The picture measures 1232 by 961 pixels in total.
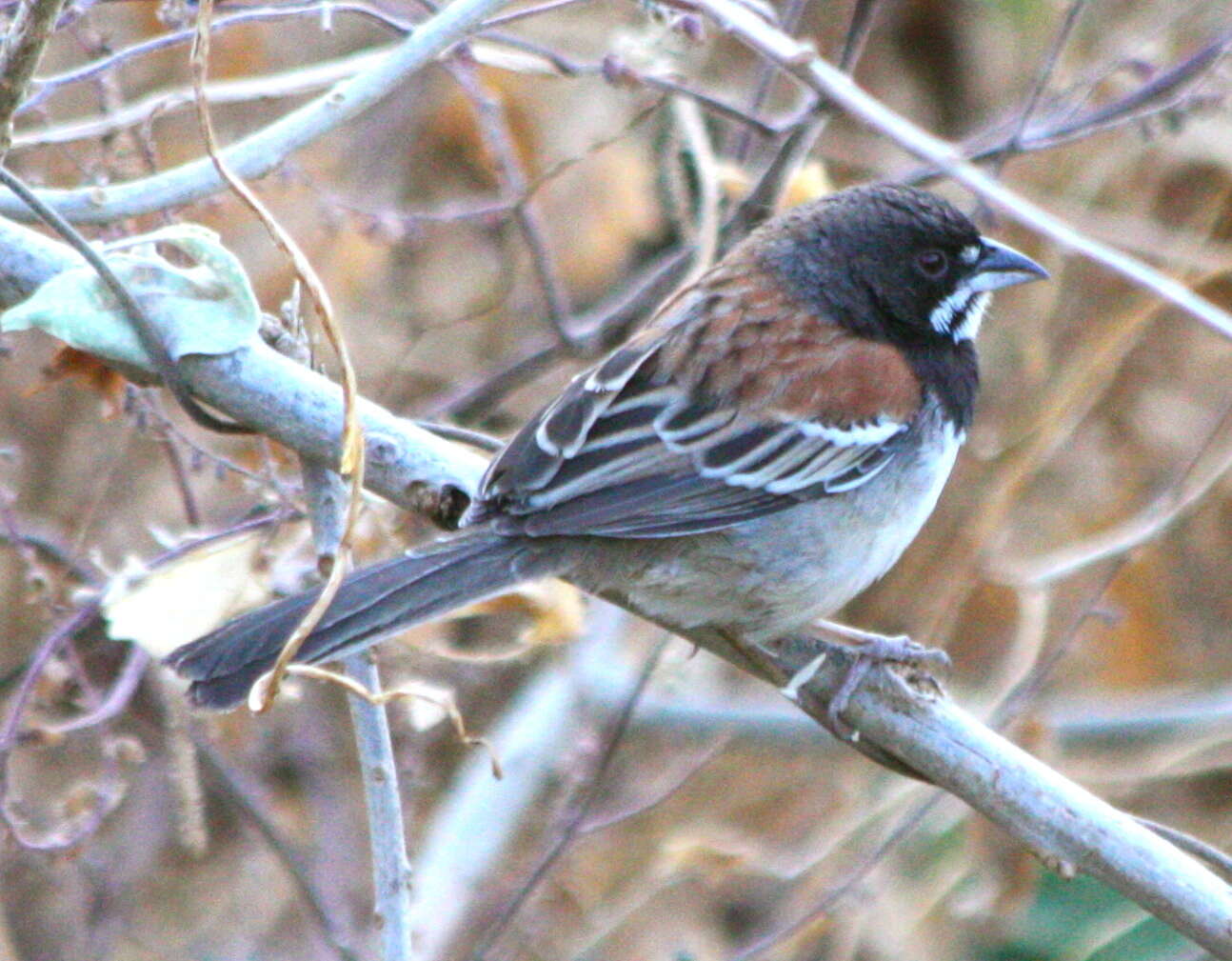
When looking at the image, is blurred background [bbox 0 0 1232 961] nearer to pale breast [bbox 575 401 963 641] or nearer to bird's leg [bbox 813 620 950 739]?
pale breast [bbox 575 401 963 641]

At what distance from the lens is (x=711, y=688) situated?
4574 millimetres

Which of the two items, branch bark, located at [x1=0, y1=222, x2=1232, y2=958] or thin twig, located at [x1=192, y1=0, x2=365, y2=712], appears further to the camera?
branch bark, located at [x1=0, y1=222, x2=1232, y2=958]

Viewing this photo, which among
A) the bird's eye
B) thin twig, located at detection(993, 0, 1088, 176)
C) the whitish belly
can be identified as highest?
thin twig, located at detection(993, 0, 1088, 176)

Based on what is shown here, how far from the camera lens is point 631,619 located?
165 inches

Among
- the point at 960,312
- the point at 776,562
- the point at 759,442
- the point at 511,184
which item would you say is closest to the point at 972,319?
the point at 960,312

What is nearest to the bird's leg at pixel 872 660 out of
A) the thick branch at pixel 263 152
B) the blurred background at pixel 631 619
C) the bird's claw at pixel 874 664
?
the bird's claw at pixel 874 664

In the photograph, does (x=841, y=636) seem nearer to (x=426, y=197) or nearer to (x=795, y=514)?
(x=795, y=514)

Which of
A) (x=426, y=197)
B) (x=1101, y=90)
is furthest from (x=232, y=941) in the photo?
(x=1101, y=90)

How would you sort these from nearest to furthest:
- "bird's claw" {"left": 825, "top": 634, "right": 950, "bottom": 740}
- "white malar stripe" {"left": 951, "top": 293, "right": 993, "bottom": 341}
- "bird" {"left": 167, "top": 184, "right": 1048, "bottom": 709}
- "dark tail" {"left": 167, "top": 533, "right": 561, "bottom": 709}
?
1. "dark tail" {"left": 167, "top": 533, "right": 561, "bottom": 709}
2. "bird's claw" {"left": 825, "top": 634, "right": 950, "bottom": 740}
3. "bird" {"left": 167, "top": 184, "right": 1048, "bottom": 709}
4. "white malar stripe" {"left": 951, "top": 293, "right": 993, "bottom": 341}

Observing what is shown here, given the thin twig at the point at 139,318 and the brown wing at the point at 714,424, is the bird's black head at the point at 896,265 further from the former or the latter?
the thin twig at the point at 139,318

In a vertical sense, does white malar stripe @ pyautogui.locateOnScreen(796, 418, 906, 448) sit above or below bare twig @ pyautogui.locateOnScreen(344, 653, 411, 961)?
above

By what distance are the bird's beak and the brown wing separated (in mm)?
229

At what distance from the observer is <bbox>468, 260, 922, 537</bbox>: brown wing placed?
2.61 meters

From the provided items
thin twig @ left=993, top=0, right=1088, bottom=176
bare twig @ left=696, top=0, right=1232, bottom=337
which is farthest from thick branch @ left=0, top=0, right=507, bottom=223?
thin twig @ left=993, top=0, right=1088, bottom=176
